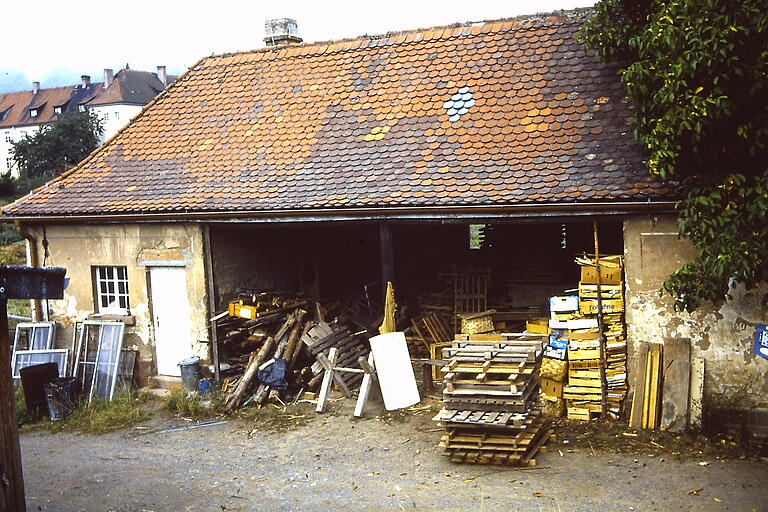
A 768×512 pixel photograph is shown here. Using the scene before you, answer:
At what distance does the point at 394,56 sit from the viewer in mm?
14250

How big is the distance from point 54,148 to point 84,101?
63.8ft

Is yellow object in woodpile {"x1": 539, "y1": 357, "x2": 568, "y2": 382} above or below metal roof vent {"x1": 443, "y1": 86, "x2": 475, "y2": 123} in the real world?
below

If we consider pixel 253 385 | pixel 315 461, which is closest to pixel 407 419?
pixel 315 461

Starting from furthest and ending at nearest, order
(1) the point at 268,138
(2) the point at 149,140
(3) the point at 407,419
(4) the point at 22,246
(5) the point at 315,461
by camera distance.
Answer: (4) the point at 22,246 < (2) the point at 149,140 < (1) the point at 268,138 < (3) the point at 407,419 < (5) the point at 315,461

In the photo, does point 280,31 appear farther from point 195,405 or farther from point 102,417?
point 102,417

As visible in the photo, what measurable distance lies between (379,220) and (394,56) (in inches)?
177

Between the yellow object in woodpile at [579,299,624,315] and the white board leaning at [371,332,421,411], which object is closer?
the yellow object in woodpile at [579,299,624,315]

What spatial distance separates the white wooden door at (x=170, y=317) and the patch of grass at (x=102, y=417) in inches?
36.7

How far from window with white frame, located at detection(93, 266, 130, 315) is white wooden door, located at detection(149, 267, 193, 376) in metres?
0.73

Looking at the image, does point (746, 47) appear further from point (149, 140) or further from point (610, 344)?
point (149, 140)

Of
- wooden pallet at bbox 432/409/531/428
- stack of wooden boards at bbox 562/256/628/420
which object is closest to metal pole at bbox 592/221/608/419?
stack of wooden boards at bbox 562/256/628/420

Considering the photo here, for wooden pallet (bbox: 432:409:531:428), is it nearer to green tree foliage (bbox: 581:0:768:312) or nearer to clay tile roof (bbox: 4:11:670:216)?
green tree foliage (bbox: 581:0:768:312)

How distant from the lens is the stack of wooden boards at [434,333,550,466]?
8781 mm

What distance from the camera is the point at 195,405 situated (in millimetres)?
11836
